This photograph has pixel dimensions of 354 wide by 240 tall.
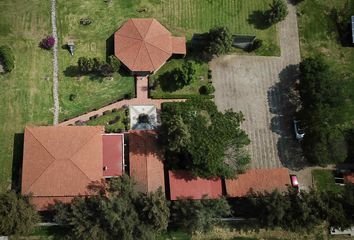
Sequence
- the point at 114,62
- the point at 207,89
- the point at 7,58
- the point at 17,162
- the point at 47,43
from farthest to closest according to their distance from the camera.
Answer: the point at 207,89 < the point at 47,43 < the point at 114,62 < the point at 7,58 < the point at 17,162

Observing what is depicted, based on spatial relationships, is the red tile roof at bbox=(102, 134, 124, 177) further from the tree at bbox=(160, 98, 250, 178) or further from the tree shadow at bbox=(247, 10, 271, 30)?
the tree shadow at bbox=(247, 10, 271, 30)

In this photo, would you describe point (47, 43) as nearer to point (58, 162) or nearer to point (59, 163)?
point (58, 162)

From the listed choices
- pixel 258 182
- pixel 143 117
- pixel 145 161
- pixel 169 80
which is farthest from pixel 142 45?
pixel 258 182

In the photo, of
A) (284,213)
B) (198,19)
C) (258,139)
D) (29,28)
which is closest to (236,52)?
(198,19)

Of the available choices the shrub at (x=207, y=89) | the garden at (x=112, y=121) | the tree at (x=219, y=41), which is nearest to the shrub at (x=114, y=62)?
the garden at (x=112, y=121)

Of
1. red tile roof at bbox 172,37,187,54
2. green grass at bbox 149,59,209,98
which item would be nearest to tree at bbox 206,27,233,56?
green grass at bbox 149,59,209,98

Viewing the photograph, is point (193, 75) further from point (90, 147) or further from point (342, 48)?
point (342, 48)

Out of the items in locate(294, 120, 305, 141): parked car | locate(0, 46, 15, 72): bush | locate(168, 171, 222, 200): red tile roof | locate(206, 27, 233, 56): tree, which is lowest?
locate(168, 171, 222, 200): red tile roof
